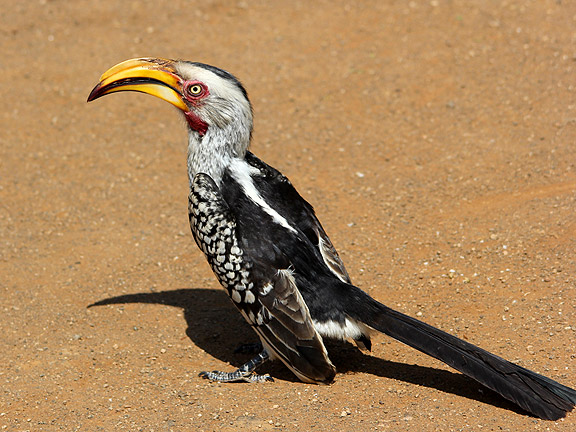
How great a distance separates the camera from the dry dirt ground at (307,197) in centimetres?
538

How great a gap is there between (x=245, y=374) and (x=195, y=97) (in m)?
2.31

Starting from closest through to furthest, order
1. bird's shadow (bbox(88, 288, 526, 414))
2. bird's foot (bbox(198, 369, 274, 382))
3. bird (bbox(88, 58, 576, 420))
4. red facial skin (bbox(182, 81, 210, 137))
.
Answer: bird (bbox(88, 58, 576, 420)) < bird's shadow (bbox(88, 288, 526, 414)) < bird's foot (bbox(198, 369, 274, 382)) < red facial skin (bbox(182, 81, 210, 137))

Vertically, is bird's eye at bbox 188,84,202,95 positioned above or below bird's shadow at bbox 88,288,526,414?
above

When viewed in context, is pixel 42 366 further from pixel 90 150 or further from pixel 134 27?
pixel 134 27

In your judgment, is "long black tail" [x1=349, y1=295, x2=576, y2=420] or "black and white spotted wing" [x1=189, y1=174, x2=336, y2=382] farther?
A: "black and white spotted wing" [x1=189, y1=174, x2=336, y2=382]

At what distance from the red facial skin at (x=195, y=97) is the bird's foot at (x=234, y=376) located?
1983 millimetres

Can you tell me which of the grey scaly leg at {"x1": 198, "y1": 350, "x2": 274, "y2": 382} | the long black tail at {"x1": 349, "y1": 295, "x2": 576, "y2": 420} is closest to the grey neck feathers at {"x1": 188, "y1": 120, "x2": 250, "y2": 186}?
the grey scaly leg at {"x1": 198, "y1": 350, "x2": 274, "y2": 382}

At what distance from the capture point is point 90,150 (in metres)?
9.34

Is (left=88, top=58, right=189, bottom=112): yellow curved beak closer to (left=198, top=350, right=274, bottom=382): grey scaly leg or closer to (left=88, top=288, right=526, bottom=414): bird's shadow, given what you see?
(left=88, top=288, right=526, bottom=414): bird's shadow

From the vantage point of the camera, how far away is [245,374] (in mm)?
5648

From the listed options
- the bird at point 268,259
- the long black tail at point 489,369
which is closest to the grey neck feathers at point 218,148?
the bird at point 268,259

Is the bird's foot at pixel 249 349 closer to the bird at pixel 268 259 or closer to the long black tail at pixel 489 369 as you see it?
the bird at pixel 268 259

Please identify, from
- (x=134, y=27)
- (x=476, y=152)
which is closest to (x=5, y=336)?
(x=476, y=152)

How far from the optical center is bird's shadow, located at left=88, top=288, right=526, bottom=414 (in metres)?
5.28
